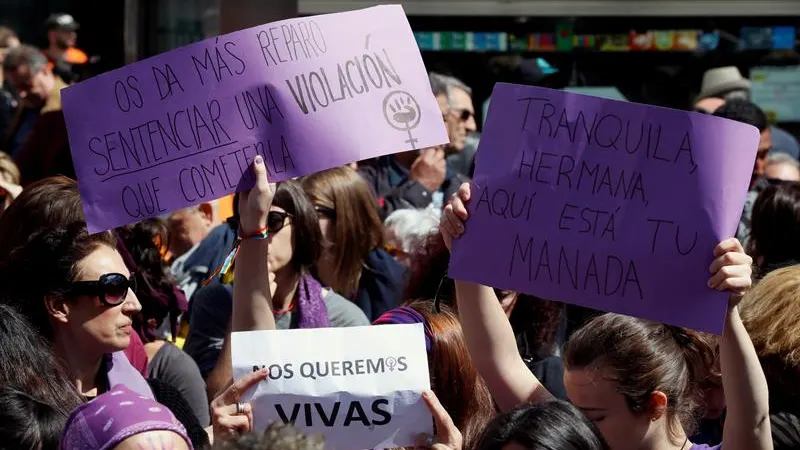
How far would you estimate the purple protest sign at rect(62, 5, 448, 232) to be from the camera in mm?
3637

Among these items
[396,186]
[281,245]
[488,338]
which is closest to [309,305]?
[281,245]

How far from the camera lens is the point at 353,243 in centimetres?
560

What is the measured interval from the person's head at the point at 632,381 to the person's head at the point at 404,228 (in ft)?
8.90

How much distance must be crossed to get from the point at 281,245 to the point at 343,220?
0.78 m

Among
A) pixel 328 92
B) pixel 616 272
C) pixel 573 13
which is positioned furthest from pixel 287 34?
pixel 573 13

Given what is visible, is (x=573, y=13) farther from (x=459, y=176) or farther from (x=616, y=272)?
(x=616, y=272)

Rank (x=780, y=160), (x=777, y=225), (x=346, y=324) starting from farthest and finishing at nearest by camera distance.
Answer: (x=780, y=160) < (x=777, y=225) < (x=346, y=324)

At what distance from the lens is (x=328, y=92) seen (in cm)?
367

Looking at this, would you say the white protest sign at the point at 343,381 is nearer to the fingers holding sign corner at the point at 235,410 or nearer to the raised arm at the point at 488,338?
the fingers holding sign corner at the point at 235,410

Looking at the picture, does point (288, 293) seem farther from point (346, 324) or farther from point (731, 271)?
point (731, 271)

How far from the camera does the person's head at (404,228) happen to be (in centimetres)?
627

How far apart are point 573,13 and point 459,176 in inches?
117

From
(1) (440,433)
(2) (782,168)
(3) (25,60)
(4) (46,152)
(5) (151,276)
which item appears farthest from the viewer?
(3) (25,60)


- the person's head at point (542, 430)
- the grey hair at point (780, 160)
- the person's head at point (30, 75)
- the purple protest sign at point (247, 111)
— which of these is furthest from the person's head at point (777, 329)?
the person's head at point (30, 75)
